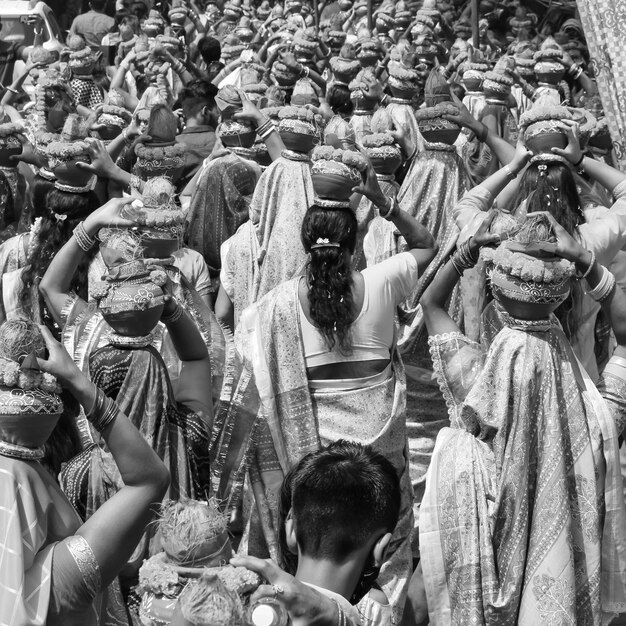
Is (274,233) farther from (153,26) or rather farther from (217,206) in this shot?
(153,26)

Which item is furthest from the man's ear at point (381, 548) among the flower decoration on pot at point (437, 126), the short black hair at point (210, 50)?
the short black hair at point (210, 50)

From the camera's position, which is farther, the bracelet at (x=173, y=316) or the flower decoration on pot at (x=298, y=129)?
the flower decoration on pot at (x=298, y=129)

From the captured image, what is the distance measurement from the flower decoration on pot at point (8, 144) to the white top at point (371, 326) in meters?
3.13

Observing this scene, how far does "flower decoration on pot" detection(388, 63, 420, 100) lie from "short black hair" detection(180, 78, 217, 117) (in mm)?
1481

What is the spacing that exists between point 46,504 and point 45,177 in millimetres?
3269

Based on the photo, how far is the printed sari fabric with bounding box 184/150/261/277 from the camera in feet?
23.0

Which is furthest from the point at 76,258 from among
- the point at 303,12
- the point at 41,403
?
the point at 303,12

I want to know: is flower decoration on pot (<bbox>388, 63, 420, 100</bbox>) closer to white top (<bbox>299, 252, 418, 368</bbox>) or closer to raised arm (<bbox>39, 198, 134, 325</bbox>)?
white top (<bbox>299, 252, 418, 368</bbox>)

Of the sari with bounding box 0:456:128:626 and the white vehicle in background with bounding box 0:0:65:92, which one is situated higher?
the sari with bounding box 0:456:128:626

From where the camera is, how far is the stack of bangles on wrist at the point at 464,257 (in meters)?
4.02

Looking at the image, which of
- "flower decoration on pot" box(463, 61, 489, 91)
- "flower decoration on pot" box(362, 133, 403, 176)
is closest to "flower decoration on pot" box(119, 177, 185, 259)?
"flower decoration on pot" box(362, 133, 403, 176)

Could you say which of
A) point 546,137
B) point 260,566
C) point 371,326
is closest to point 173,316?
point 371,326

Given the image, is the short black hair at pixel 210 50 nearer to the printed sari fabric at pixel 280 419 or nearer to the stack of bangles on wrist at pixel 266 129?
the stack of bangles on wrist at pixel 266 129

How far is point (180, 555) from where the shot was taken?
258cm
